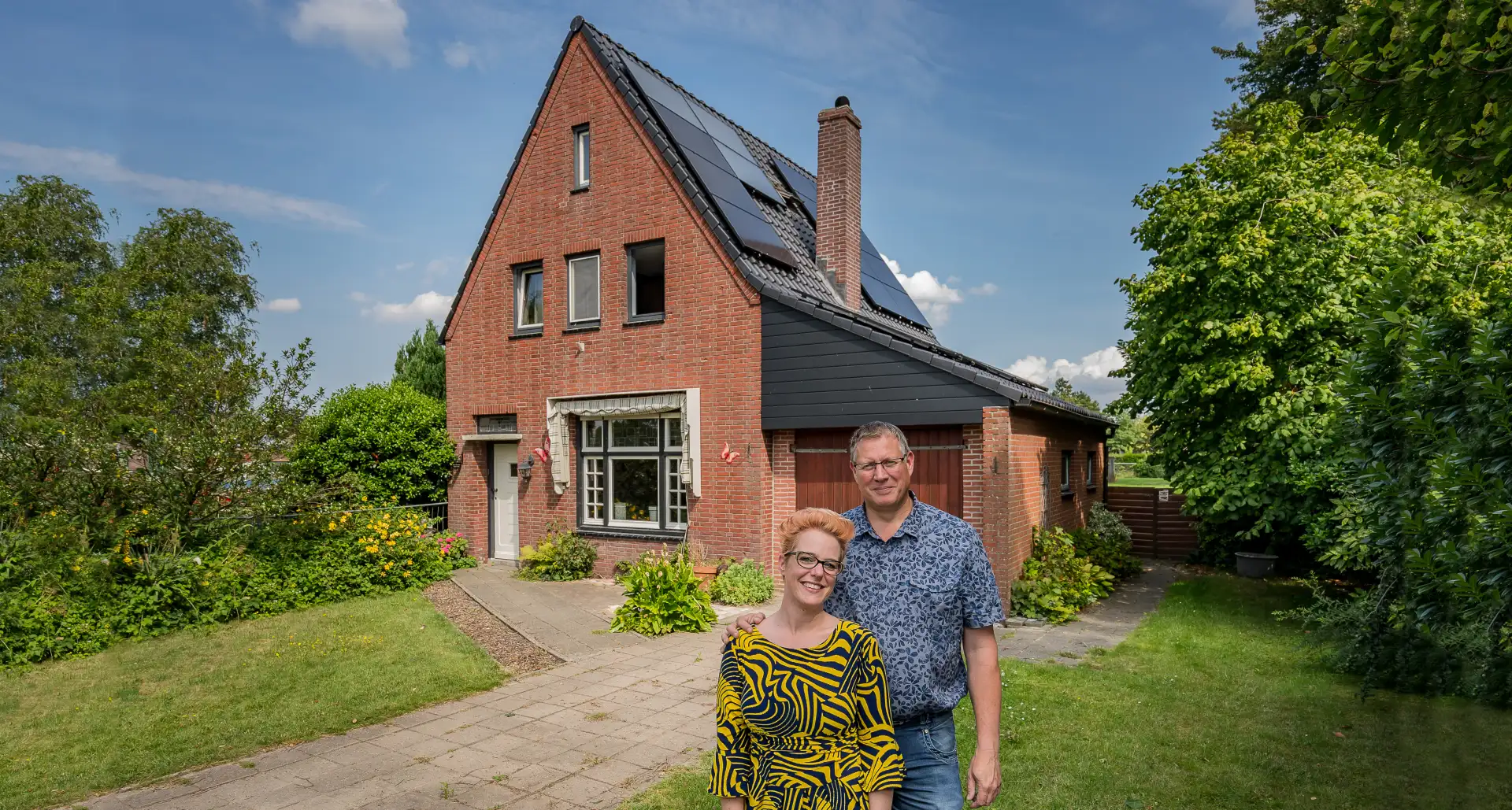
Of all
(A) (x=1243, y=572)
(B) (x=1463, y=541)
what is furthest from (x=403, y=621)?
(A) (x=1243, y=572)

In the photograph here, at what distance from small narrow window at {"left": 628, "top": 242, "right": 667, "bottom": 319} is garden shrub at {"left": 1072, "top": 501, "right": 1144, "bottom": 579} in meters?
7.54

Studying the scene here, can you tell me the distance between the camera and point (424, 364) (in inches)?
914

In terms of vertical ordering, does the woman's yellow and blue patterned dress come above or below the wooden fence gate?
above

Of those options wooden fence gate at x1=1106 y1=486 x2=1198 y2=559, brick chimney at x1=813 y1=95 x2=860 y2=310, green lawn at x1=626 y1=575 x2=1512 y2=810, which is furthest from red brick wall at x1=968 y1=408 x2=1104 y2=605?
wooden fence gate at x1=1106 y1=486 x2=1198 y2=559

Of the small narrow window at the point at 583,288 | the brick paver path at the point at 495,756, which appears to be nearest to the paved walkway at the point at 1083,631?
the brick paver path at the point at 495,756

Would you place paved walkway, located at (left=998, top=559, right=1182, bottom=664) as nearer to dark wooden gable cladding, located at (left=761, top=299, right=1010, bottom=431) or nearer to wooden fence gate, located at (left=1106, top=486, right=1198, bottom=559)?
dark wooden gable cladding, located at (left=761, top=299, right=1010, bottom=431)

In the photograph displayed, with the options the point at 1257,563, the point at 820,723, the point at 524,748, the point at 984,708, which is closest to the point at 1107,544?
the point at 1257,563

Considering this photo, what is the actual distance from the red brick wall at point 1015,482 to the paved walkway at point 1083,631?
0.74 m

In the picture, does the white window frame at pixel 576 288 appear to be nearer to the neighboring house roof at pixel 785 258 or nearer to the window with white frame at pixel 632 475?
the window with white frame at pixel 632 475

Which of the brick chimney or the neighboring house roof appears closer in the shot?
the neighboring house roof

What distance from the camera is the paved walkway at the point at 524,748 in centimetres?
479

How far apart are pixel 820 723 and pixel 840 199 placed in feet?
41.2

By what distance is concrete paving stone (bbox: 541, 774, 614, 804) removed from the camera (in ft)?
15.6

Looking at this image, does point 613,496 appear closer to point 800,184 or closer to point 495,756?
point 495,756
